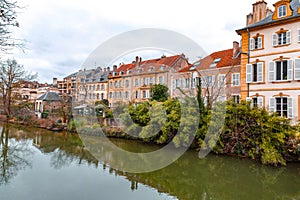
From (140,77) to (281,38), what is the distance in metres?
18.4

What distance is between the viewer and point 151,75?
89.8 feet

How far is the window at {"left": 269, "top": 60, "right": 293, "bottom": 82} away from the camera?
12.2 m

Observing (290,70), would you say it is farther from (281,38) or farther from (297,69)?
(281,38)

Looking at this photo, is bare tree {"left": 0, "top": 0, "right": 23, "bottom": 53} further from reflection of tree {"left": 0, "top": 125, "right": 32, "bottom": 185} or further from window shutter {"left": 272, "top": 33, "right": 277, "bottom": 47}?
window shutter {"left": 272, "top": 33, "right": 277, "bottom": 47}

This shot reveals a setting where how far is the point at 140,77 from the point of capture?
28.8 metres

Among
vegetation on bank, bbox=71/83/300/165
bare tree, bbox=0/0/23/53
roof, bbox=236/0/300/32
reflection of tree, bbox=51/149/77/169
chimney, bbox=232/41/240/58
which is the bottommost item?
reflection of tree, bbox=51/149/77/169

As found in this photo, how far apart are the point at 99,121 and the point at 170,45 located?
9.87 metres

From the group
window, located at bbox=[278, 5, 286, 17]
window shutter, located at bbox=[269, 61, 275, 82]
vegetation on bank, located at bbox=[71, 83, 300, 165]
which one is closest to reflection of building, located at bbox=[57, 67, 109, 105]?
vegetation on bank, located at bbox=[71, 83, 300, 165]

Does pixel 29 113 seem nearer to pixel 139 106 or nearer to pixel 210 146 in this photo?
pixel 139 106

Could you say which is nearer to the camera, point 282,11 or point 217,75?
point 282,11

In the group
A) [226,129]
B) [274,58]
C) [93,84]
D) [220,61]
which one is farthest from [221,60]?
[93,84]

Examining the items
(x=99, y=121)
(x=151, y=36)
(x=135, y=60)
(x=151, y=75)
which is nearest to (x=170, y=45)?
(x=151, y=36)

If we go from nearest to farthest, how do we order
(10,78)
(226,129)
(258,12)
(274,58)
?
(226,129), (274,58), (258,12), (10,78)

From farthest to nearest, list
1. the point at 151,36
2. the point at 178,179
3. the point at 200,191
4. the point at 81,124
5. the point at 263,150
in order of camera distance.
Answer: the point at 81,124 → the point at 151,36 → the point at 263,150 → the point at 178,179 → the point at 200,191
